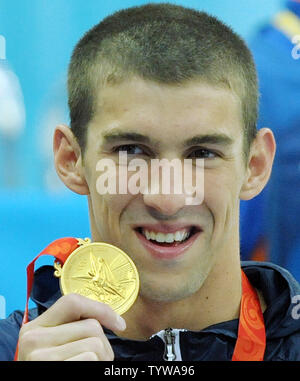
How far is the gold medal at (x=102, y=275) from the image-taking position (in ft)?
6.93

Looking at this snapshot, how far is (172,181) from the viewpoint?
226cm

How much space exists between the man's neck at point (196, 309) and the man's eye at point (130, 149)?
608 millimetres

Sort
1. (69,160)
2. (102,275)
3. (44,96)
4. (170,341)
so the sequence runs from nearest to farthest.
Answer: (102,275), (170,341), (69,160), (44,96)

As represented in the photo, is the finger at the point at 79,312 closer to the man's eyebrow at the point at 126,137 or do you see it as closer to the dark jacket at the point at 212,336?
the dark jacket at the point at 212,336

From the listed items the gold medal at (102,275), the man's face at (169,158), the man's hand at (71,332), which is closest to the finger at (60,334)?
the man's hand at (71,332)

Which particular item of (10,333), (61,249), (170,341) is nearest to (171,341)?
(170,341)

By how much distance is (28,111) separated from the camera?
2.73 m

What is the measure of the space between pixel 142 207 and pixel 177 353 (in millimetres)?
598

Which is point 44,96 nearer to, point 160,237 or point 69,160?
point 69,160

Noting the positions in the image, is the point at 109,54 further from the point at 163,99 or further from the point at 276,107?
the point at 276,107

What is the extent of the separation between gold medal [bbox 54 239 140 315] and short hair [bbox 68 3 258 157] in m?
0.51

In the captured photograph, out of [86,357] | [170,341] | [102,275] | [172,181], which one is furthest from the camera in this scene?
[170,341]

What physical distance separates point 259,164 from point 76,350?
Answer: 44.4 inches

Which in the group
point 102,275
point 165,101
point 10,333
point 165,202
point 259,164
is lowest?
point 10,333
